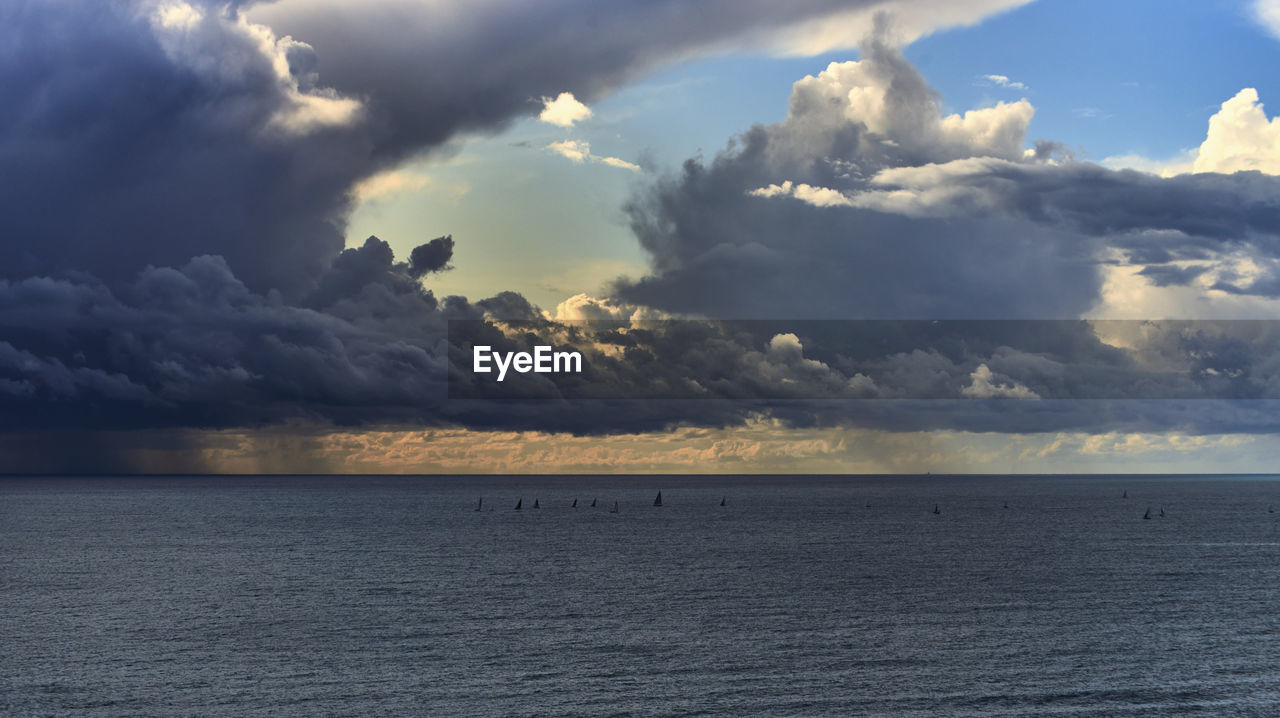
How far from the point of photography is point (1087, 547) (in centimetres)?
14200

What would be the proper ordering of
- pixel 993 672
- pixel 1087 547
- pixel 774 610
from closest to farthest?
pixel 993 672 < pixel 774 610 < pixel 1087 547

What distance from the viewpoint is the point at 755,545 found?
483 ft

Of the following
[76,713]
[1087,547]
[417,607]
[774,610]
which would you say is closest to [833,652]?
[774,610]

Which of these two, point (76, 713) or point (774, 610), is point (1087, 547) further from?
point (76, 713)

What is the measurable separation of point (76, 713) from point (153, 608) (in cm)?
3722

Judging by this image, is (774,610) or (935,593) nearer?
(774,610)

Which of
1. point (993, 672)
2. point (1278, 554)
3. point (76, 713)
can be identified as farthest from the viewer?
point (1278, 554)

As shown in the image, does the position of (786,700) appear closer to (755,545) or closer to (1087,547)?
(755,545)

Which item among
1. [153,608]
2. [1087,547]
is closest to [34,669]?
[153,608]

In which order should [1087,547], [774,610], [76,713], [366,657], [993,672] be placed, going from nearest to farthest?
[76,713] → [993,672] → [366,657] → [774,610] → [1087,547]

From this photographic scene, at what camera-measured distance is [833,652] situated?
209ft

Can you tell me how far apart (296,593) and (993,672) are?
213ft

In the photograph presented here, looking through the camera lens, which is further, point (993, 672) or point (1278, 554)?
point (1278, 554)

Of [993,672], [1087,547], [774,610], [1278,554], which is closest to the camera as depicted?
[993,672]
